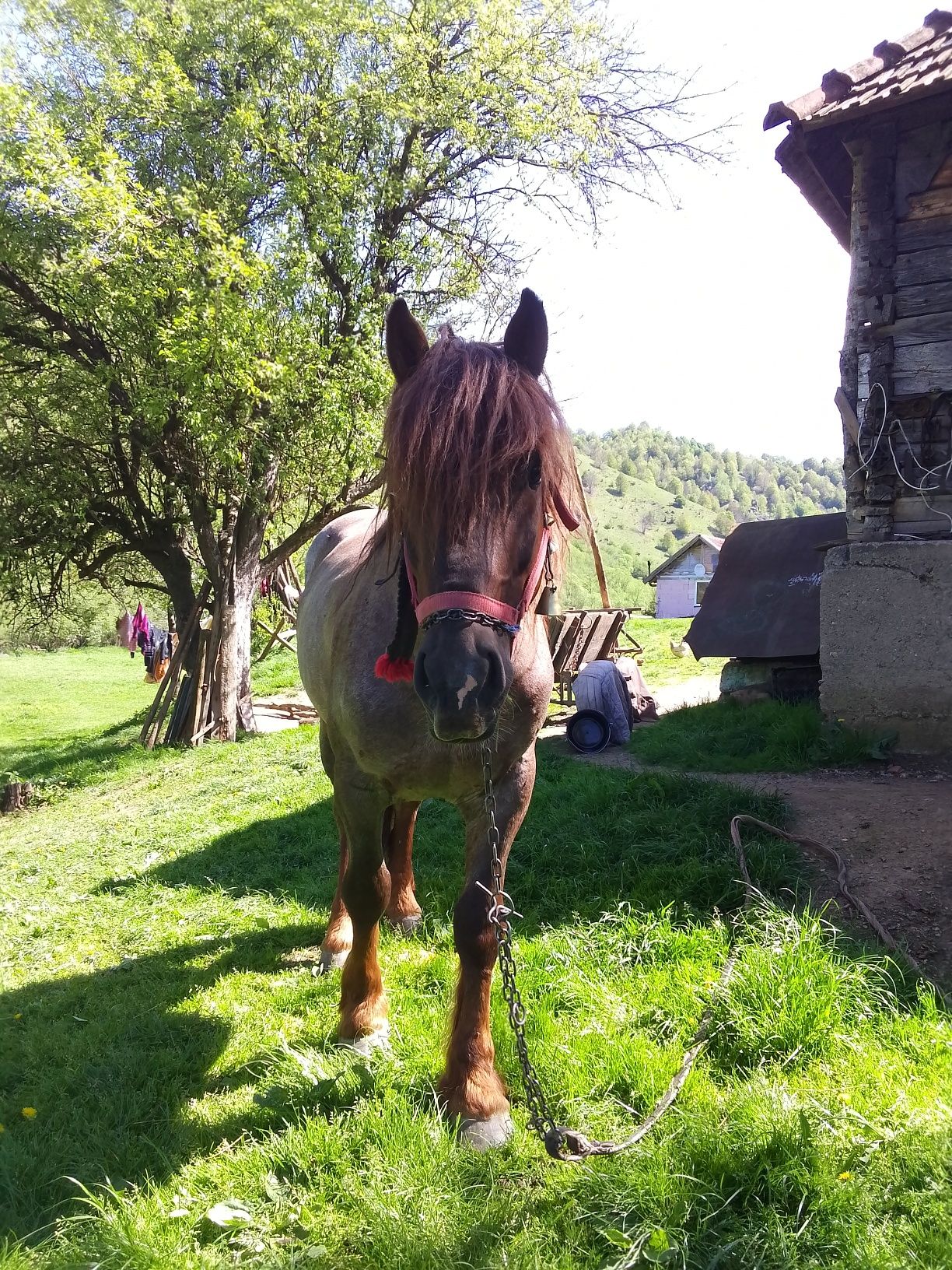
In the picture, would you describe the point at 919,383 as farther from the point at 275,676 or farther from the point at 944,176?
the point at 275,676

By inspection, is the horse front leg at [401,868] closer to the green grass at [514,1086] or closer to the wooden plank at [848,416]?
the green grass at [514,1086]

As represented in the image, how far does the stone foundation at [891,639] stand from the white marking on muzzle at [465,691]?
5757 mm

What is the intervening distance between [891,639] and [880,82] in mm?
4784

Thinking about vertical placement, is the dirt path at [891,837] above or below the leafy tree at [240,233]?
below

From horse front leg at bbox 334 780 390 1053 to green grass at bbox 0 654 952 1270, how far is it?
150 mm

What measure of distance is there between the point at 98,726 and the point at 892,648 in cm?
1768

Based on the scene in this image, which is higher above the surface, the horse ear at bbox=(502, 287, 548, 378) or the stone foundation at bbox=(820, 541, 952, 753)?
the horse ear at bbox=(502, 287, 548, 378)

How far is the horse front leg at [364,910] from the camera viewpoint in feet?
9.70

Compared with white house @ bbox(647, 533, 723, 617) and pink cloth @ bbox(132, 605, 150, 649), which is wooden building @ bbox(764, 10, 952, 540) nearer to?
pink cloth @ bbox(132, 605, 150, 649)

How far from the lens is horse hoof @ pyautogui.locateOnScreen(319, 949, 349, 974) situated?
380 centimetres

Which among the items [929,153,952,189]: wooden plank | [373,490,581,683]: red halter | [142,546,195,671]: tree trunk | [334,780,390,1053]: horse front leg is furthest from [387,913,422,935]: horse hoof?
[142,546,195,671]: tree trunk

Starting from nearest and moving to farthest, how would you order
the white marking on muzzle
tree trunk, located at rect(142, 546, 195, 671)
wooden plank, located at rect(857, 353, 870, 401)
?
the white marking on muzzle < wooden plank, located at rect(857, 353, 870, 401) < tree trunk, located at rect(142, 546, 195, 671)

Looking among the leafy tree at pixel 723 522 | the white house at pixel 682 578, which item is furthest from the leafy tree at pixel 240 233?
the leafy tree at pixel 723 522

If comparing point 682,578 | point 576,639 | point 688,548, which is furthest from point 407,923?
point 682,578
